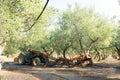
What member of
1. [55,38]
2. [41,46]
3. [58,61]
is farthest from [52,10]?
[41,46]

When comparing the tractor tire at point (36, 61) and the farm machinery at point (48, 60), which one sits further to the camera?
the tractor tire at point (36, 61)

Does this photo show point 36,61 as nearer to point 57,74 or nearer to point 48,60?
point 48,60

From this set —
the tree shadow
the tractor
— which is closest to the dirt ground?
the tree shadow

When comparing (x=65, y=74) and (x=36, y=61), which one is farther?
(x=36, y=61)

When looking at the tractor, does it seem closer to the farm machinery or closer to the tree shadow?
the farm machinery

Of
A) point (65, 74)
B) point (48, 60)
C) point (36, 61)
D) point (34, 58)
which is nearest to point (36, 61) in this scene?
point (36, 61)

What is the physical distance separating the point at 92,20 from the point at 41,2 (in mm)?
23911

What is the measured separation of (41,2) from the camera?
22.7 meters

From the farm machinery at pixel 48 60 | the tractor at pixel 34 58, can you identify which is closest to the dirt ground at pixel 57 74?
the farm machinery at pixel 48 60

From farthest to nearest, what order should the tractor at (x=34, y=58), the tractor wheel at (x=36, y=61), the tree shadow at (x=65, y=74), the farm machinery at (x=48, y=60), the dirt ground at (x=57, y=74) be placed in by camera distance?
the tractor at (x=34, y=58)
the tractor wheel at (x=36, y=61)
the farm machinery at (x=48, y=60)
the tree shadow at (x=65, y=74)
the dirt ground at (x=57, y=74)

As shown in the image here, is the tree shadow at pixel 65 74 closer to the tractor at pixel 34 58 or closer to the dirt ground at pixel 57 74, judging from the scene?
the dirt ground at pixel 57 74

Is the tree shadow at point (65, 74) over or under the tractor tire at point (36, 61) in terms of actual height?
→ under

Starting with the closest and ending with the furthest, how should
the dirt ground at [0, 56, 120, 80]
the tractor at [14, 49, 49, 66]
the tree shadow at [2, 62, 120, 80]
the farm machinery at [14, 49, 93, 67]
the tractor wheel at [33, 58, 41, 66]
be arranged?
the dirt ground at [0, 56, 120, 80], the tree shadow at [2, 62, 120, 80], the farm machinery at [14, 49, 93, 67], the tractor wheel at [33, 58, 41, 66], the tractor at [14, 49, 49, 66]

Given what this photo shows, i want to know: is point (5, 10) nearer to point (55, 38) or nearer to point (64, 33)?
point (64, 33)
